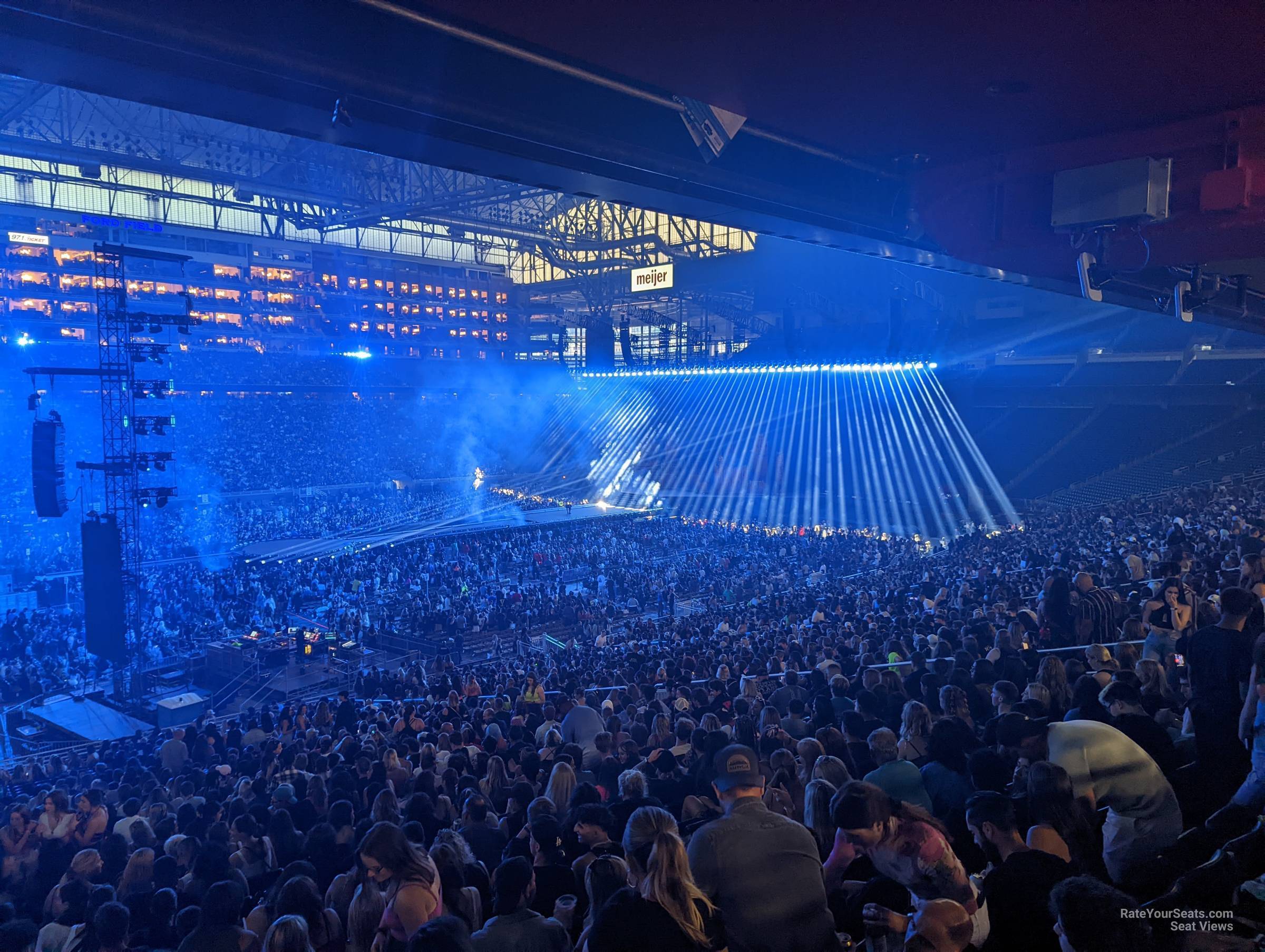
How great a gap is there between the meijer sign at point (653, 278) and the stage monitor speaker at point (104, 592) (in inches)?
812

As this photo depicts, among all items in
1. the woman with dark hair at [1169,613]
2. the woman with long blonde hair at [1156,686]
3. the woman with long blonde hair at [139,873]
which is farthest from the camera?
the woman with dark hair at [1169,613]

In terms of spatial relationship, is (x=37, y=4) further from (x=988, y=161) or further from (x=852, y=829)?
(x=988, y=161)

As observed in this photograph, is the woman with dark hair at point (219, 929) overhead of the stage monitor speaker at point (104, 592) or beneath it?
overhead

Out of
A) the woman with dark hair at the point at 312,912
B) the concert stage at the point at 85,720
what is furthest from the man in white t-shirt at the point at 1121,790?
the concert stage at the point at 85,720

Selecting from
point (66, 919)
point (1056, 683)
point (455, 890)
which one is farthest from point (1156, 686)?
point (66, 919)

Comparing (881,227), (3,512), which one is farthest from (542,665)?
(3,512)

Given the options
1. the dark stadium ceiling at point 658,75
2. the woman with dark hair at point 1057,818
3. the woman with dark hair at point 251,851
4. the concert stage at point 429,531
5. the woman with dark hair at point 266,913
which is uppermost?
the dark stadium ceiling at point 658,75

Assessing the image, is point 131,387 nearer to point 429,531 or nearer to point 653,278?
point 429,531

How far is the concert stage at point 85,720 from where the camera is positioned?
9844mm

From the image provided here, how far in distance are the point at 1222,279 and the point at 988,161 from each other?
4.72 m

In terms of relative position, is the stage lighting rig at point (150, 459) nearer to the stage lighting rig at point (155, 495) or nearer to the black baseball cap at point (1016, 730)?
the stage lighting rig at point (155, 495)

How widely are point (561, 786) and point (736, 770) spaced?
5.72 ft

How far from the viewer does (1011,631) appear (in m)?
6.10

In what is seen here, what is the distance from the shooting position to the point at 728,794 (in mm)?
2281
